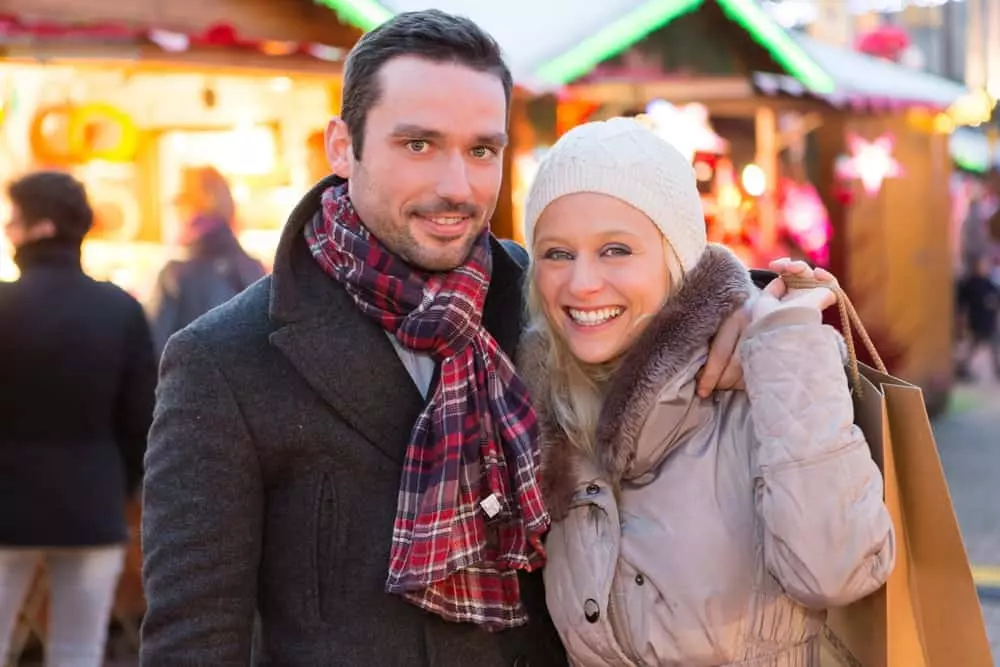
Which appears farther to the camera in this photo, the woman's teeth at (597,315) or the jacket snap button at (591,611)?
the woman's teeth at (597,315)

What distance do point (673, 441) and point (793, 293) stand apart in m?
0.36

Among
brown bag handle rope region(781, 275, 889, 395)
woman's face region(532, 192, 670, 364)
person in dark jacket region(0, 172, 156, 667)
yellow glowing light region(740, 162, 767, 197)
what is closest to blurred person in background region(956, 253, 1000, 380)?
yellow glowing light region(740, 162, 767, 197)

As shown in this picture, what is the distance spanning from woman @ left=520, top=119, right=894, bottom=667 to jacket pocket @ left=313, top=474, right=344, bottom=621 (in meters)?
0.41

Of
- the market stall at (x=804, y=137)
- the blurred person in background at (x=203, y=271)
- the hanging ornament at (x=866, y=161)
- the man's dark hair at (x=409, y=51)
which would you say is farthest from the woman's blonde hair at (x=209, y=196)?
the hanging ornament at (x=866, y=161)

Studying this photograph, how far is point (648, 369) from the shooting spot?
2.48m

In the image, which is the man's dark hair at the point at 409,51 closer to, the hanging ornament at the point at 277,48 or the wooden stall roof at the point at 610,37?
the hanging ornament at the point at 277,48

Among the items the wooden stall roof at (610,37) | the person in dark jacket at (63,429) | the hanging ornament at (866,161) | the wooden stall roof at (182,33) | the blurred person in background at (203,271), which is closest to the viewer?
the person in dark jacket at (63,429)

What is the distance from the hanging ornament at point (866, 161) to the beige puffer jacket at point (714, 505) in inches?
353

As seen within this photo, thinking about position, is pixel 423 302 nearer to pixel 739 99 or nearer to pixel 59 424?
pixel 59 424

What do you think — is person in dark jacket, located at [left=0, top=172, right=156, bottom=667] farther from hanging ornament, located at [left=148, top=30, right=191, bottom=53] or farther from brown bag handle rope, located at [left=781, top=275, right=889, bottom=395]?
brown bag handle rope, located at [left=781, top=275, right=889, bottom=395]

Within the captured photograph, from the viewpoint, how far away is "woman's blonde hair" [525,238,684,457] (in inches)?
102

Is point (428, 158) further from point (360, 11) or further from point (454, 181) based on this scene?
point (360, 11)

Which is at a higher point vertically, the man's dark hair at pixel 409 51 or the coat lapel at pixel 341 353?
the man's dark hair at pixel 409 51

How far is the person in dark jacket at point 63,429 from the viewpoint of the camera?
185 inches
